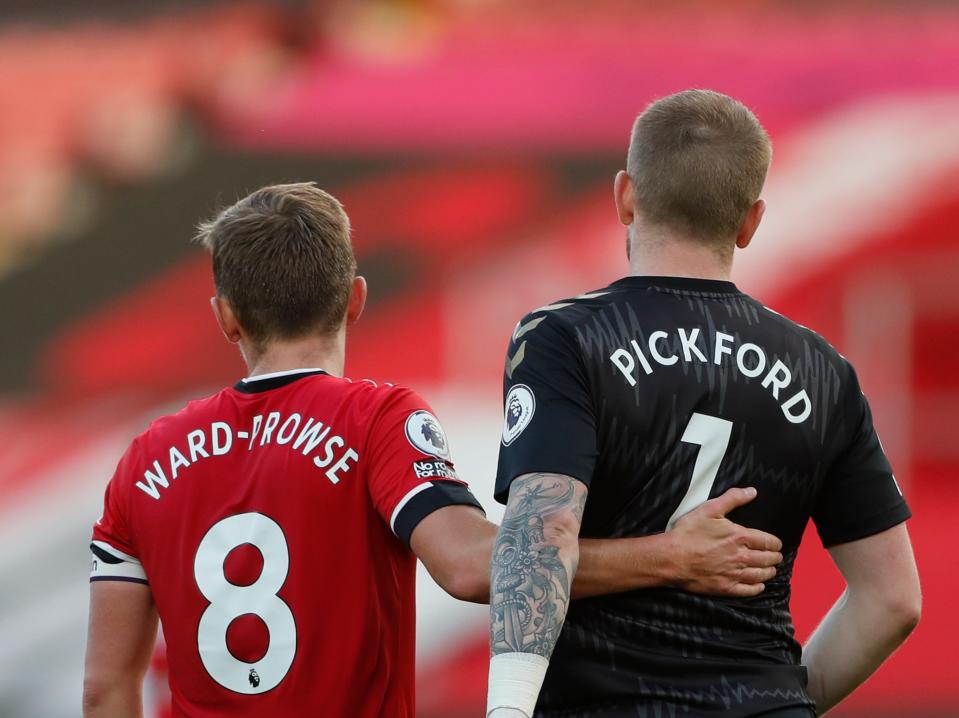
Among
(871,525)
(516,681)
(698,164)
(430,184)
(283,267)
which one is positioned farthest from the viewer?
(430,184)

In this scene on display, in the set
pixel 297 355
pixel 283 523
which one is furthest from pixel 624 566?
pixel 297 355

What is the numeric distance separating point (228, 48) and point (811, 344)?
6.18 metres

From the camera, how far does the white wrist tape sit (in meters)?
1.81

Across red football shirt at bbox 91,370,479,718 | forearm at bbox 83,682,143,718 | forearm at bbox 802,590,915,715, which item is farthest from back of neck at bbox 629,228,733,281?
forearm at bbox 83,682,143,718

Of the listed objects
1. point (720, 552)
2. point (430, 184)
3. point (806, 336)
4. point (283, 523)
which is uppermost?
point (430, 184)

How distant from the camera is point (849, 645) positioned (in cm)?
232

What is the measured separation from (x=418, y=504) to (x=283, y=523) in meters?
0.24

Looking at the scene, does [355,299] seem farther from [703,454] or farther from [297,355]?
[703,454]

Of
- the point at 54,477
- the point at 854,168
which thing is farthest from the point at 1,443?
the point at 854,168

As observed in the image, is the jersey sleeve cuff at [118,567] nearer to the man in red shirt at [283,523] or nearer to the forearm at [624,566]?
the man in red shirt at [283,523]

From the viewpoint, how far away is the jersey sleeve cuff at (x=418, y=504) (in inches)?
85.3

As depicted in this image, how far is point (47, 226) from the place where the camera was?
25.1ft

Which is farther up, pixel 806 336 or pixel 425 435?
pixel 806 336

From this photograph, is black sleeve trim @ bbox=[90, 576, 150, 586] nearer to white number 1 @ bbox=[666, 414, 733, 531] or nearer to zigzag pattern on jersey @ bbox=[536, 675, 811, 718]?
zigzag pattern on jersey @ bbox=[536, 675, 811, 718]
